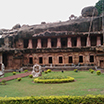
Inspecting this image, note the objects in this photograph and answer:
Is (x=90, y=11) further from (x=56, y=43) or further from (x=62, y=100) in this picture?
(x=62, y=100)

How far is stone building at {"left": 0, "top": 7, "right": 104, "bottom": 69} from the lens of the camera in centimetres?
3061

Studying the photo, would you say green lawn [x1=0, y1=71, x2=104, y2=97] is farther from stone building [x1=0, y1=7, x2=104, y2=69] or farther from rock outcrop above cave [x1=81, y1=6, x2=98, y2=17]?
rock outcrop above cave [x1=81, y1=6, x2=98, y2=17]

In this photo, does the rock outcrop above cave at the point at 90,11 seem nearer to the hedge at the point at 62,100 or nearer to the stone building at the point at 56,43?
the stone building at the point at 56,43

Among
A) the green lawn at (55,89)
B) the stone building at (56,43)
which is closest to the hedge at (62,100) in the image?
the green lawn at (55,89)

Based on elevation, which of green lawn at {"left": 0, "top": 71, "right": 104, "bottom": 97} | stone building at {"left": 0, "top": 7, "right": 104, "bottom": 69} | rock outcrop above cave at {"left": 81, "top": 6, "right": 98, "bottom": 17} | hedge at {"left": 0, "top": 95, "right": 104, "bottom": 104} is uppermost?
rock outcrop above cave at {"left": 81, "top": 6, "right": 98, "bottom": 17}

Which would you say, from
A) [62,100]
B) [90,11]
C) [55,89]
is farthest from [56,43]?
[62,100]

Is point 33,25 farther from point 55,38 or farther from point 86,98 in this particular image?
point 86,98

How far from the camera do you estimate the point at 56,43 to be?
Result: 3562cm

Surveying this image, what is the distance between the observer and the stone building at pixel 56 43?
3061cm

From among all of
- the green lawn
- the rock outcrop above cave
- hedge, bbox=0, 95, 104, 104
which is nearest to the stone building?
the rock outcrop above cave

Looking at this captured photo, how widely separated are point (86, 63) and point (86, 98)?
23.8 meters

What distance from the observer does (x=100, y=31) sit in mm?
30344

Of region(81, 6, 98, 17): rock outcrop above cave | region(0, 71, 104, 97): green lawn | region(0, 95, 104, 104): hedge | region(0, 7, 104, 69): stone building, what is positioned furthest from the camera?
region(81, 6, 98, 17): rock outcrop above cave

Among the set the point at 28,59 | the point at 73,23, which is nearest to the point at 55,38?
the point at 73,23
